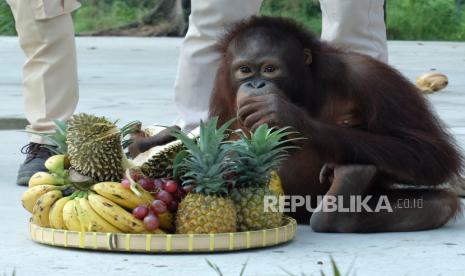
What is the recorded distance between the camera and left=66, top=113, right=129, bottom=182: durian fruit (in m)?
3.54

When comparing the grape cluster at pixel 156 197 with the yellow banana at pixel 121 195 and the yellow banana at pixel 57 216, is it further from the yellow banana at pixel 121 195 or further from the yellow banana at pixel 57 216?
the yellow banana at pixel 57 216

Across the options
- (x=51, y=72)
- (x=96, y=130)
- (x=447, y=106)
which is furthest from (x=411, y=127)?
(x=447, y=106)

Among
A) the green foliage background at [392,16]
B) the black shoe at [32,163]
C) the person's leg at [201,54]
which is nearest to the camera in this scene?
the person's leg at [201,54]

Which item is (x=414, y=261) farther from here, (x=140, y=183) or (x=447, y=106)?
(x=447, y=106)

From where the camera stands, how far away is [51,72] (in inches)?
193

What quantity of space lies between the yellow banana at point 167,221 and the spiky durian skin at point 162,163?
0.29m

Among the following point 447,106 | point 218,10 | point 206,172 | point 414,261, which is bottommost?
point 447,106

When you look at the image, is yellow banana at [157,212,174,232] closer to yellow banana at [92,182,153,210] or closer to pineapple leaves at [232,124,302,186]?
yellow banana at [92,182,153,210]

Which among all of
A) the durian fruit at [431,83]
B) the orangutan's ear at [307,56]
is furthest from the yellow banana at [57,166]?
the durian fruit at [431,83]

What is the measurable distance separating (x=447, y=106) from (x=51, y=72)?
3.46 m

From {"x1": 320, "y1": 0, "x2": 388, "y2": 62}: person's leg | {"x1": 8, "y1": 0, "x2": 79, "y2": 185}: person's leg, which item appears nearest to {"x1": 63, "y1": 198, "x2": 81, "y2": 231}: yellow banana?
{"x1": 8, "y1": 0, "x2": 79, "y2": 185}: person's leg

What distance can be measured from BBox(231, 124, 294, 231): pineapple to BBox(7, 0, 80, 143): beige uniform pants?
5.37ft

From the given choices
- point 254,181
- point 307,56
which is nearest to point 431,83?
point 307,56

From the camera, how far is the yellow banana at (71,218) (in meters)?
3.39
